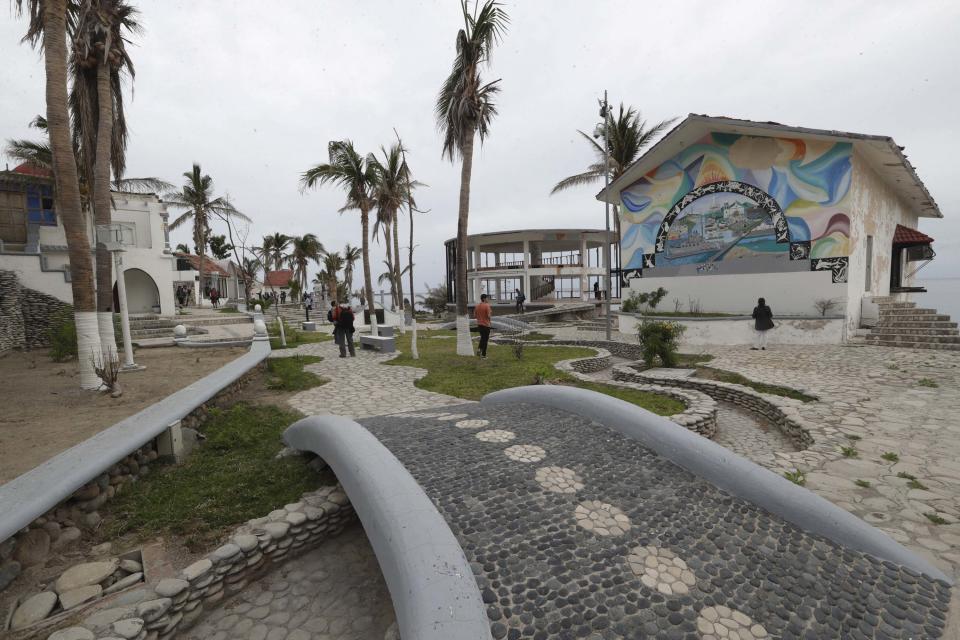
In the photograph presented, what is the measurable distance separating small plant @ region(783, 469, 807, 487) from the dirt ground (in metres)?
7.33

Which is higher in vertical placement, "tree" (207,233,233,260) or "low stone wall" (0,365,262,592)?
"tree" (207,233,233,260)

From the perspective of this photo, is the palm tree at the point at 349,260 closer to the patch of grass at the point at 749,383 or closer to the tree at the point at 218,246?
the tree at the point at 218,246

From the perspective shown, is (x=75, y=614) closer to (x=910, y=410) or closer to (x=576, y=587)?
(x=576, y=587)

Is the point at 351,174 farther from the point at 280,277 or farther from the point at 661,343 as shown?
the point at 280,277

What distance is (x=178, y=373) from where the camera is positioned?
8852 millimetres

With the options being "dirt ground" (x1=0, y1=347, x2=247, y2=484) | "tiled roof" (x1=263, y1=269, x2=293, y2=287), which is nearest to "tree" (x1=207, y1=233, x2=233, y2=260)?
"tiled roof" (x1=263, y1=269, x2=293, y2=287)

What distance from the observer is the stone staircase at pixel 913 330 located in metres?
12.0

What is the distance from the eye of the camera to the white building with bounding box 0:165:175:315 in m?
15.9

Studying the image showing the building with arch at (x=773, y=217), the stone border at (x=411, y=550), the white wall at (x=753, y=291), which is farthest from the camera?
the white wall at (x=753, y=291)

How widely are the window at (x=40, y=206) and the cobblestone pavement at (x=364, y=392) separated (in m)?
17.1

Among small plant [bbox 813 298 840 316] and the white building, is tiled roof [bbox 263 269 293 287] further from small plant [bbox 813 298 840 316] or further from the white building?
small plant [bbox 813 298 840 316]

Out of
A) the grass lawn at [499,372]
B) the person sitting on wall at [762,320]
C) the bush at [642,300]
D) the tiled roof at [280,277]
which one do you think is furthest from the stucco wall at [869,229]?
the tiled roof at [280,277]

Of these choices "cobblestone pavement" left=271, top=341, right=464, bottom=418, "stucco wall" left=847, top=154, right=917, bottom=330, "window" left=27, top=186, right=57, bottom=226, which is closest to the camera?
"cobblestone pavement" left=271, top=341, right=464, bottom=418

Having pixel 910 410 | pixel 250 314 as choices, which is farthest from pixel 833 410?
pixel 250 314
